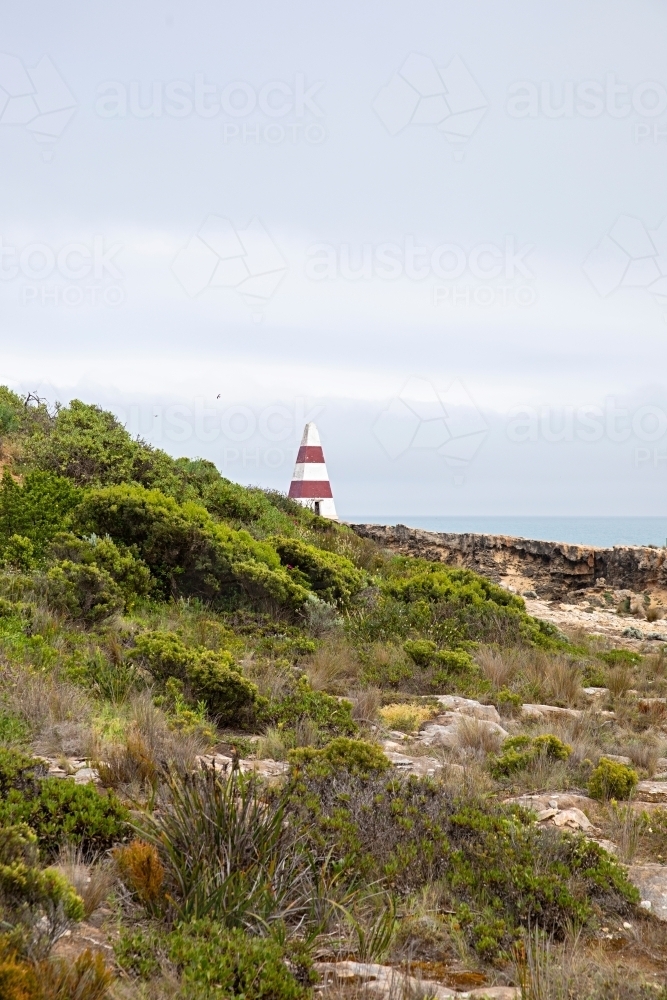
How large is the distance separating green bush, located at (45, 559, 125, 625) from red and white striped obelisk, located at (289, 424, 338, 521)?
13.3 meters

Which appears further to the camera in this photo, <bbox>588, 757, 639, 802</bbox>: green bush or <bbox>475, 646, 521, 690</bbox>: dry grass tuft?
<bbox>475, 646, 521, 690</bbox>: dry grass tuft

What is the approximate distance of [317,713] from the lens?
6418mm

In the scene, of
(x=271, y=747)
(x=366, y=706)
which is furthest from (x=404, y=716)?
(x=271, y=747)

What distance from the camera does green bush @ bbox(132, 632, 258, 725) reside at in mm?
6441

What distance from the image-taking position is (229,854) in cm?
335

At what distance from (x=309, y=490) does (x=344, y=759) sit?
58.7 feet

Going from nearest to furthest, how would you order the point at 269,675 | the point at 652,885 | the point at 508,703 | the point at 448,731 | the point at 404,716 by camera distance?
the point at 652,885 < the point at 448,731 < the point at 404,716 < the point at 269,675 < the point at 508,703

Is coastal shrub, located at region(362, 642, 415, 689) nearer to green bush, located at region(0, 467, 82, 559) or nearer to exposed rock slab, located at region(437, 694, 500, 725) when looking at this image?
exposed rock slab, located at region(437, 694, 500, 725)

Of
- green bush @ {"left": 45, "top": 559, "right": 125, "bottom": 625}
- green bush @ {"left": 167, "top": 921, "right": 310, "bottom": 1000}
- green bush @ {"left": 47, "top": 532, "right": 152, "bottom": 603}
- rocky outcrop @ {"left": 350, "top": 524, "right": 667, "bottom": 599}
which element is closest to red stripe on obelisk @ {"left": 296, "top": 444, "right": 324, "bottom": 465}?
rocky outcrop @ {"left": 350, "top": 524, "right": 667, "bottom": 599}

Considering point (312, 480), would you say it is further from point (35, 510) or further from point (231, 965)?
point (231, 965)

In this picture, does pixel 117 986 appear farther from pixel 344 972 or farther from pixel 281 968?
pixel 344 972

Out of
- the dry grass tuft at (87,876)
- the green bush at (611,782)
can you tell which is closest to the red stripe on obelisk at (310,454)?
the green bush at (611,782)

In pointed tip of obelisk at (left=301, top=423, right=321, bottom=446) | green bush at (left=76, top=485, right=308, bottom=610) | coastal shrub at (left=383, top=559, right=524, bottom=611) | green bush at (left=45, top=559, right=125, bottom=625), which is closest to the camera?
green bush at (left=45, top=559, right=125, bottom=625)

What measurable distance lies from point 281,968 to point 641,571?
18097 mm
